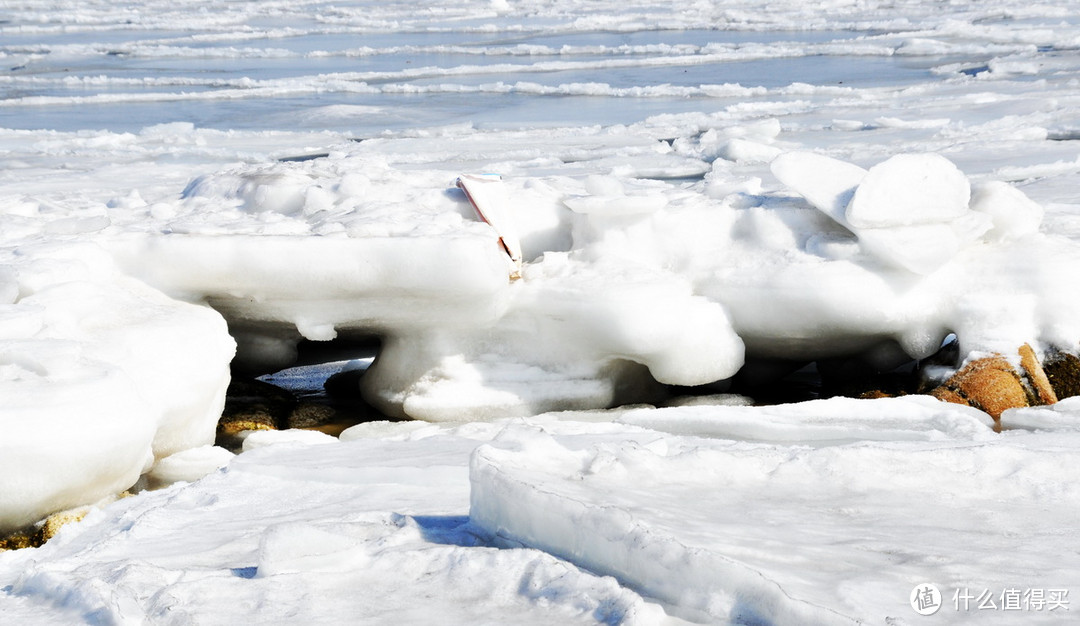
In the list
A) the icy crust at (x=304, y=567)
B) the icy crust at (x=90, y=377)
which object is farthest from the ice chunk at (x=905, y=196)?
the icy crust at (x=90, y=377)

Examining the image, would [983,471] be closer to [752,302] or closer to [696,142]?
[752,302]

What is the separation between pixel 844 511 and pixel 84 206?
16.5ft

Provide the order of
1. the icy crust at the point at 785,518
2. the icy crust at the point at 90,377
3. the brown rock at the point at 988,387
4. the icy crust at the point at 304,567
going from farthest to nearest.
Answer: the brown rock at the point at 988,387 → the icy crust at the point at 90,377 → the icy crust at the point at 304,567 → the icy crust at the point at 785,518

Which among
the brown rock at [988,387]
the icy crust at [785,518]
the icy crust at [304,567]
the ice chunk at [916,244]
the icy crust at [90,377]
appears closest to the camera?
the icy crust at [785,518]

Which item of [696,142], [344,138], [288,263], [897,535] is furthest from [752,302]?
[344,138]

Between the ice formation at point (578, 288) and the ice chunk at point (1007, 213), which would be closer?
the ice formation at point (578, 288)

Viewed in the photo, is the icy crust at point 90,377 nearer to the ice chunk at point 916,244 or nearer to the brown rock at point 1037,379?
the ice chunk at point 916,244

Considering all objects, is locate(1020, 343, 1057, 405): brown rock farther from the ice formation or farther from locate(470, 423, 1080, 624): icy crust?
locate(470, 423, 1080, 624): icy crust

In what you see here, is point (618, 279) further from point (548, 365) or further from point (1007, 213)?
point (1007, 213)

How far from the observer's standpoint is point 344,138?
11016 millimetres

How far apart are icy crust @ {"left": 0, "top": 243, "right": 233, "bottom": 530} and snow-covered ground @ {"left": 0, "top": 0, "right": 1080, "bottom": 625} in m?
0.01

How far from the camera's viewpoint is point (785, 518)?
2.41 meters

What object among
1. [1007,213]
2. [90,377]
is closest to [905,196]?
[1007,213]

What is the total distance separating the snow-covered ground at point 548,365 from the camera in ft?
7.11
